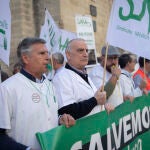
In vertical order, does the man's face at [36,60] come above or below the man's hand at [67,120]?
above

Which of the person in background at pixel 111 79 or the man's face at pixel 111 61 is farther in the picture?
the man's face at pixel 111 61

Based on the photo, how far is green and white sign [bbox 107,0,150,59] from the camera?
3.84 meters

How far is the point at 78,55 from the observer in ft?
11.4

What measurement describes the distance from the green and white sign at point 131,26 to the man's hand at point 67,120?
1159mm

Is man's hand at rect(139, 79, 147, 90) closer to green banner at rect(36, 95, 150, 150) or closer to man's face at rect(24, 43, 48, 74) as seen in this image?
green banner at rect(36, 95, 150, 150)

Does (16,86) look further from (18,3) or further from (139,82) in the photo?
(18,3)

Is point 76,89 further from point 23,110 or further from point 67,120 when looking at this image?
point 23,110

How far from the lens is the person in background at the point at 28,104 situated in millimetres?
2498

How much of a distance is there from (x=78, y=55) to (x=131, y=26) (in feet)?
2.82

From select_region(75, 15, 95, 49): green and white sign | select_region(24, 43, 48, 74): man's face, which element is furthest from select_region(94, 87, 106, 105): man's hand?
select_region(75, 15, 95, 49): green and white sign

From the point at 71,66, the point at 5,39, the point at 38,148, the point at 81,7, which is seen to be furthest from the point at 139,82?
the point at 81,7

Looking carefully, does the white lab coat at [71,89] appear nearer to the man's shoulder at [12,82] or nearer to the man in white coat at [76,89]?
the man in white coat at [76,89]

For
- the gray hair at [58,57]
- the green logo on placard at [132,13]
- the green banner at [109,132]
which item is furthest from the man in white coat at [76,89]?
the gray hair at [58,57]

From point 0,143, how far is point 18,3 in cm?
712
